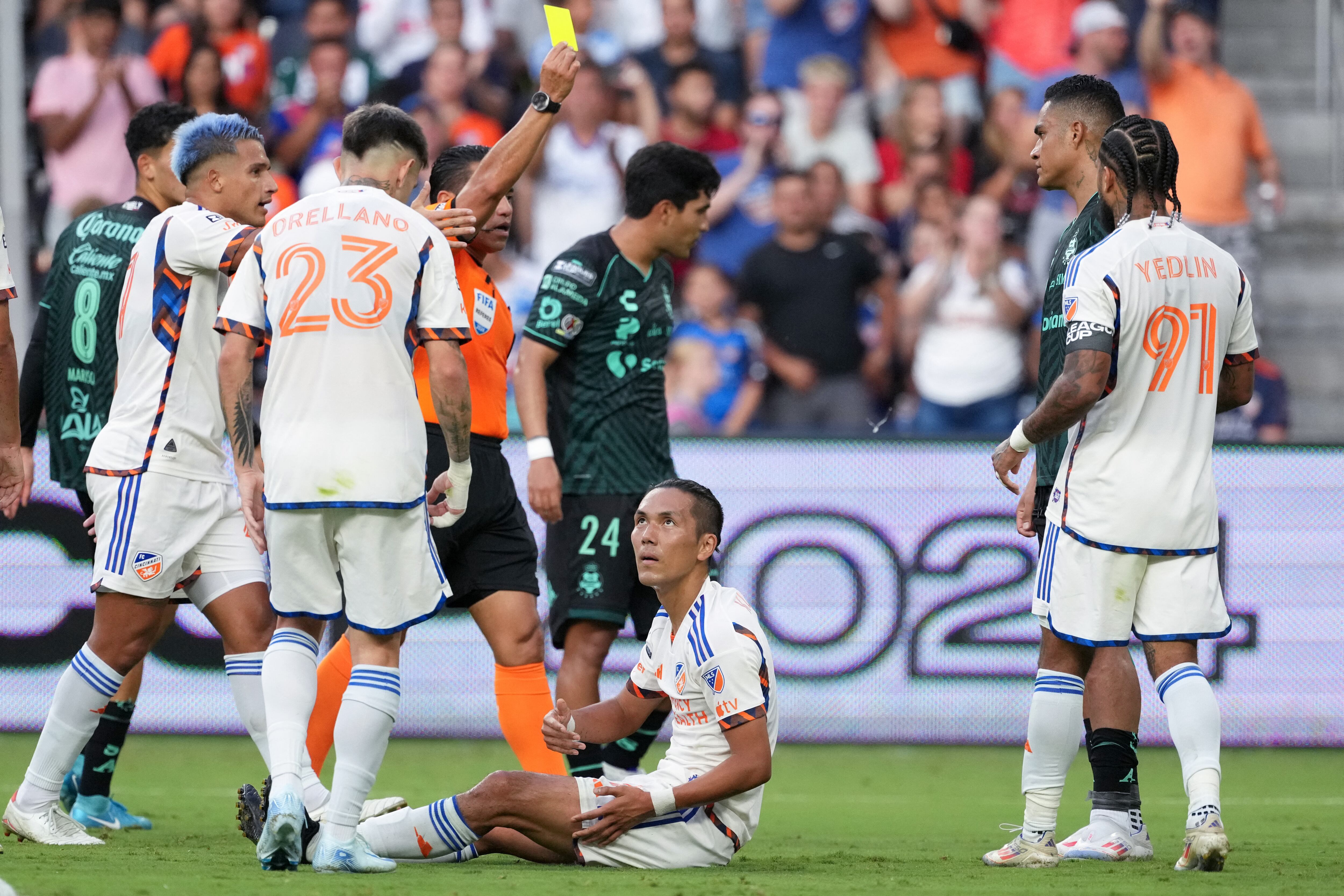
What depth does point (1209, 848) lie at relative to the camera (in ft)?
14.1

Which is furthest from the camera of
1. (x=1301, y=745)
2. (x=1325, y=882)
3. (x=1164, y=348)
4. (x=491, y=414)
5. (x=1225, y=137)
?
(x=1225, y=137)

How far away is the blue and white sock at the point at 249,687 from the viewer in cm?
481

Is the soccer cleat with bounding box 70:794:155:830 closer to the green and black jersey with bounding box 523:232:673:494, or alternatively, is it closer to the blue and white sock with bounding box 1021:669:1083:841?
the green and black jersey with bounding box 523:232:673:494

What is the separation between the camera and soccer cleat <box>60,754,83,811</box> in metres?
5.63

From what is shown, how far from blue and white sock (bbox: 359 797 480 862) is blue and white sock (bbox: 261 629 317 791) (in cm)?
28

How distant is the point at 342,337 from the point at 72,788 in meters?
2.43

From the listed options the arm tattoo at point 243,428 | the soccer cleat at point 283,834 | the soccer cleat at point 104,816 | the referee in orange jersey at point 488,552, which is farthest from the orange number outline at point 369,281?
the soccer cleat at point 104,816

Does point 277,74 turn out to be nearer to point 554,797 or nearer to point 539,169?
point 539,169

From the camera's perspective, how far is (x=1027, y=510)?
5000 mm

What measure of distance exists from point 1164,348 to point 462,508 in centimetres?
199

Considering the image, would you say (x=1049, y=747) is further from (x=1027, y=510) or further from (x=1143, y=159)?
(x=1143, y=159)

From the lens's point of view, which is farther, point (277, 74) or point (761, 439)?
point (277, 74)

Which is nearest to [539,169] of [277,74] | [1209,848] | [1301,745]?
[277,74]

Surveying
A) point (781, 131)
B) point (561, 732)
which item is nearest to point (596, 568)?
point (561, 732)
